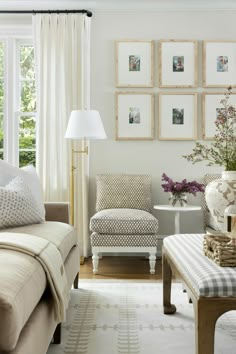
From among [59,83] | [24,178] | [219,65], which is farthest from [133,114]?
[24,178]

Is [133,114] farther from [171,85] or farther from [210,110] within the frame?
[210,110]

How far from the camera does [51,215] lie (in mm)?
3529

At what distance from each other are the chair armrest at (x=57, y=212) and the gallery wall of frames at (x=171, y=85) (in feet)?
6.39

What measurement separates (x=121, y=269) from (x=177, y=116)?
1.90 metres

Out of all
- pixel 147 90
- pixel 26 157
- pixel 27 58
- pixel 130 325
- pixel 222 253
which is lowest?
pixel 130 325

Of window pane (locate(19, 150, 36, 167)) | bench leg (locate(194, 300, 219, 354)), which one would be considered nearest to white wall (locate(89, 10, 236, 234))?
window pane (locate(19, 150, 36, 167))

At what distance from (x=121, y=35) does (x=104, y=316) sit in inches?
137

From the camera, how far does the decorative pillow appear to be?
2.88m

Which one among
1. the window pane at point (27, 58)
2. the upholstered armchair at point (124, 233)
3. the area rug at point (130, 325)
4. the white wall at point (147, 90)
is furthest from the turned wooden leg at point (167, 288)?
the window pane at point (27, 58)

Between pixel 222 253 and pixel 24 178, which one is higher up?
pixel 24 178

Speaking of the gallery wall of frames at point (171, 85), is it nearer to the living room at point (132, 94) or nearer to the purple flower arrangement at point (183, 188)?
the living room at point (132, 94)

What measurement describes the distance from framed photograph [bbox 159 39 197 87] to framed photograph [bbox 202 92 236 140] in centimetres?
23

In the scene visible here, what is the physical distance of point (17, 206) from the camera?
9.62 ft

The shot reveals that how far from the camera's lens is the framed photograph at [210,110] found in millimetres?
5309
